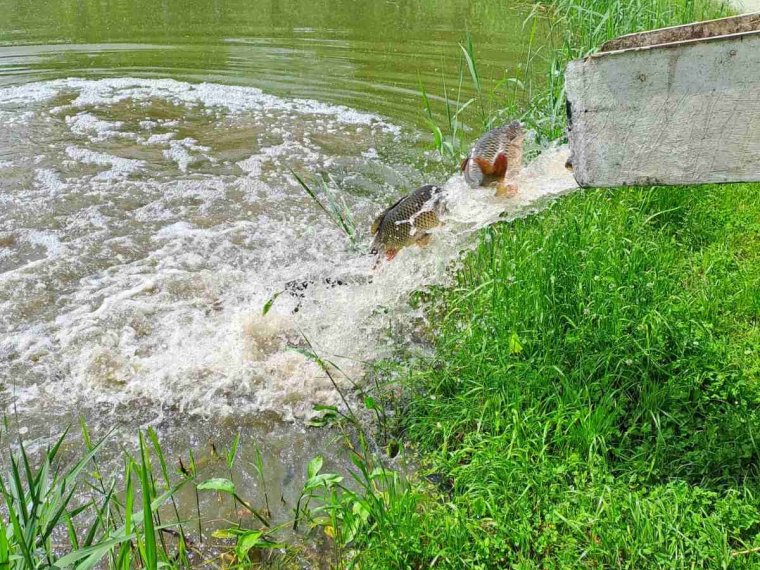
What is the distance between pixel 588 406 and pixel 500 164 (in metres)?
1.25

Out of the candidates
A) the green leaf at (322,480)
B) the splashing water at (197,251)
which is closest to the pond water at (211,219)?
the splashing water at (197,251)

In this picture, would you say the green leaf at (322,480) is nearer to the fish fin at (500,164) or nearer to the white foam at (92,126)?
the fish fin at (500,164)

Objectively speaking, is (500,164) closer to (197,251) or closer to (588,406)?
(588,406)

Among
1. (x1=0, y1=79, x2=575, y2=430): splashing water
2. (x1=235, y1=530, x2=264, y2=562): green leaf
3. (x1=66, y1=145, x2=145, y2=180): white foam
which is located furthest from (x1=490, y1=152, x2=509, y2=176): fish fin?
(x1=66, y1=145, x2=145, y2=180): white foam

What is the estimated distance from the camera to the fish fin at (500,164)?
3.40m

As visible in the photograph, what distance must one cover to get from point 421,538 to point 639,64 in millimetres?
1692

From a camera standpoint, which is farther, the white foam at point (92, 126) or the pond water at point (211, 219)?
the white foam at point (92, 126)

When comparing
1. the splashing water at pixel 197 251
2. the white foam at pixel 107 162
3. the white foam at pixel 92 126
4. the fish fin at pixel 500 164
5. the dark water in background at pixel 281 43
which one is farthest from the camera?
the dark water in background at pixel 281 43

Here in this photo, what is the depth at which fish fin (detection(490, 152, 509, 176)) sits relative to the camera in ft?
11.2

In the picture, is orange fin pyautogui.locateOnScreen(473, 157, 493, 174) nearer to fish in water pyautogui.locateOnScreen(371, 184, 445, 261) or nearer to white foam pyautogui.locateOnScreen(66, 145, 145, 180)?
fish in water pyautogui.locateOnScreen(371, 184, 445, 261)

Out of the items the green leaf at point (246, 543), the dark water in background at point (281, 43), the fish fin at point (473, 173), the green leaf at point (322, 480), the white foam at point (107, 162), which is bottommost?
the green leaf at point (246, 543)

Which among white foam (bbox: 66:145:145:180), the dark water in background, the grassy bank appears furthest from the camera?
the dark water in background

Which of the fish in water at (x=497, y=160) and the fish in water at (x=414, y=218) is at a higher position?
the fish in water at (x=497, y=160)

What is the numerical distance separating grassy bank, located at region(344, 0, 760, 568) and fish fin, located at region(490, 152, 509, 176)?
39 cm
